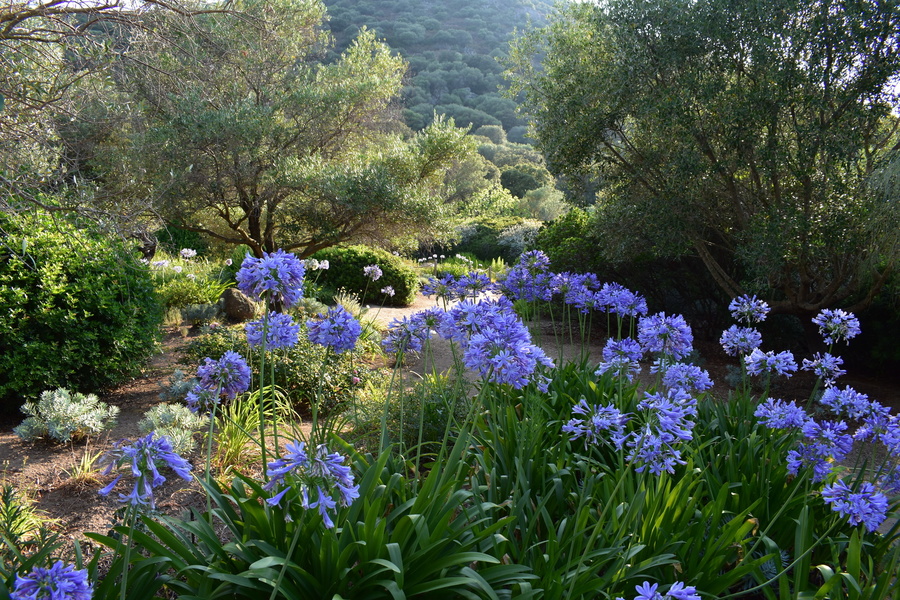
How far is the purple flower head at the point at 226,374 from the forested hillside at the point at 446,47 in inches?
1350

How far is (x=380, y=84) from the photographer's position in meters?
12.7

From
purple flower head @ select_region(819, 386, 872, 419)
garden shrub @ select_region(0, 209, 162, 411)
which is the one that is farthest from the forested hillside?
purple flower head @ select_region(819, 386, 872, 419)

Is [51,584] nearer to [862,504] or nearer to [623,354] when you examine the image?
[862,504]

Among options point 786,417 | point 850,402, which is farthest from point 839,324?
point 786,417

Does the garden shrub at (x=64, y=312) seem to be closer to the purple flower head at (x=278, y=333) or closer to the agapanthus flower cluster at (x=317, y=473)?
the purple flower head at (x=278, y=333)

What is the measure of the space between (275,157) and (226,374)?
902 cm

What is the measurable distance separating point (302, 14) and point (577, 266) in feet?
31.9

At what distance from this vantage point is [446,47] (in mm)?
45656

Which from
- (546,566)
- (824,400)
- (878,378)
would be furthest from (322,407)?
(878,378)

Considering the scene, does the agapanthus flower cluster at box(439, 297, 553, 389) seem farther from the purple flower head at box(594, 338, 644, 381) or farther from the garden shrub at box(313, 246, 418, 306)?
the garden shrub at box(313, 246, 418, 306)

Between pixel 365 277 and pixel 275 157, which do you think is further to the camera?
pixel 365 277

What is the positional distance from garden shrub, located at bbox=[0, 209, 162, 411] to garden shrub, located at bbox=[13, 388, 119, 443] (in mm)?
539

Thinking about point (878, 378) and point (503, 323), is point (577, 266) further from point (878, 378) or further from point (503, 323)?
point (503, 323)

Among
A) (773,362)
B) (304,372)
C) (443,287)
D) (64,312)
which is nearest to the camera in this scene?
(773,362)
